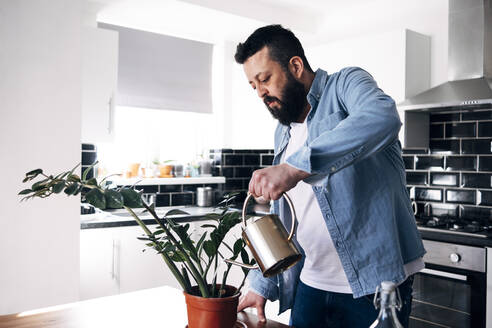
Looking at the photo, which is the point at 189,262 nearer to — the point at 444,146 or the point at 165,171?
the point at 444,146

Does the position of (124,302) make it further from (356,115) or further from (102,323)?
(356,115)

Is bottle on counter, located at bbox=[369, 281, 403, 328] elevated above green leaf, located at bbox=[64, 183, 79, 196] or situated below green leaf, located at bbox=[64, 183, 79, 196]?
below

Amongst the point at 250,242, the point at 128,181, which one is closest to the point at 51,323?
the point at 250,242

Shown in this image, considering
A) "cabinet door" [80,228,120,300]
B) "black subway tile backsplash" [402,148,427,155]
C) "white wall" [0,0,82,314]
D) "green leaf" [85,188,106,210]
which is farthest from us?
"black subway tile backsplash" [402,148,427,155]

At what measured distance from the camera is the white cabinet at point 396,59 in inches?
130

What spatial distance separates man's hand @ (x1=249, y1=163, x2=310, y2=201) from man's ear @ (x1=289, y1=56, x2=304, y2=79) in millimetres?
576

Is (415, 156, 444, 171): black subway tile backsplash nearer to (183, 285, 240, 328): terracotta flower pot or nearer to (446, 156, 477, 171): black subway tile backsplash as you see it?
(446, 156, 477, 171): black subway tile backsplash

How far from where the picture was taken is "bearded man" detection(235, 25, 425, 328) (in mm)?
1317

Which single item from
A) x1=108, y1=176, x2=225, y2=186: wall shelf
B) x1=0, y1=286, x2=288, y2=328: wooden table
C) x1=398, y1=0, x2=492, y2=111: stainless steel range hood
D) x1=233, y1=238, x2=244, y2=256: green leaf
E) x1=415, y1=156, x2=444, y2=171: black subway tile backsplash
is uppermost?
x1=398, y1=0, x2=492, y2=111: stainless steel range hood

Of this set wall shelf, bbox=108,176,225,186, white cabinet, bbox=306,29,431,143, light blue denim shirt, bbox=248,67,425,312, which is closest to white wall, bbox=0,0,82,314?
wall shelf, bbox=108,176,225,186

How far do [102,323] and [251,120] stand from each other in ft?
10.6

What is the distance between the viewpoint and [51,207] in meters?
2.59

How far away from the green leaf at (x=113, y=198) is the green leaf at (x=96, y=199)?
0.4 inches

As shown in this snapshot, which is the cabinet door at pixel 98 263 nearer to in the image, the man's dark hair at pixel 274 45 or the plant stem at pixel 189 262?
the man's dark hair at pixel 274 45
